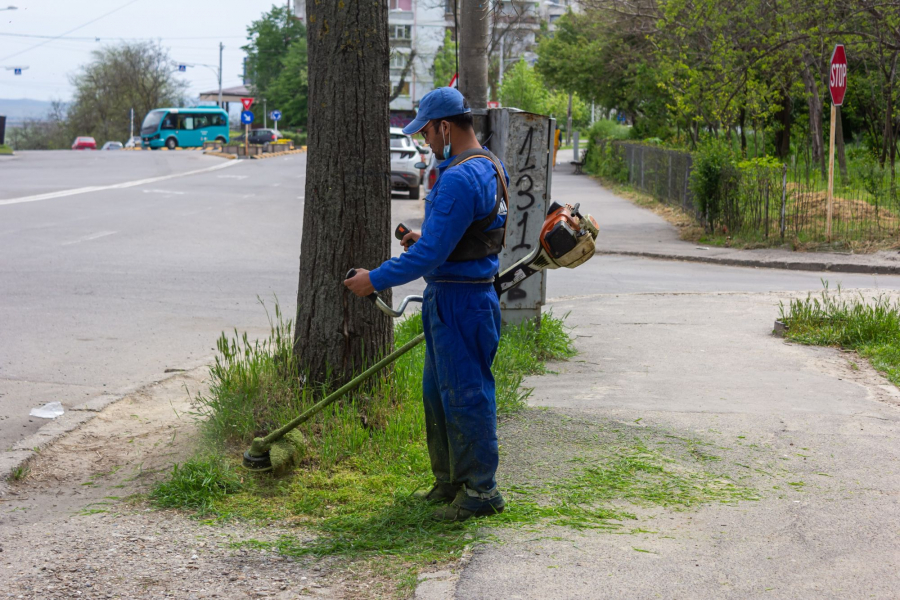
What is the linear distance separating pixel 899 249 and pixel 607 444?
1197 centimetres

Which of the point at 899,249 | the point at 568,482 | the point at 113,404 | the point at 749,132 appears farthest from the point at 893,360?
the point at 749,132

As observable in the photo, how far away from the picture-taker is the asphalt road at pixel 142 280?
769 cm

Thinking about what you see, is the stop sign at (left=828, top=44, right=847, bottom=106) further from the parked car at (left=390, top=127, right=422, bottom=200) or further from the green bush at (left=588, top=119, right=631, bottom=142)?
the green bush at (left=588, top=119, right=631, bottom=142)

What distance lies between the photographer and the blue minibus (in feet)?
211

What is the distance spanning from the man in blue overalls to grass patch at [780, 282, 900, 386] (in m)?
4.61

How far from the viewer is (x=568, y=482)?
4.69 meters

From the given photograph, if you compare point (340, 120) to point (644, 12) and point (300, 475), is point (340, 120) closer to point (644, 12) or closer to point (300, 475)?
point (300, 475)

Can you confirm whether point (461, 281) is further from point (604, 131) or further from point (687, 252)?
point (604, 131)

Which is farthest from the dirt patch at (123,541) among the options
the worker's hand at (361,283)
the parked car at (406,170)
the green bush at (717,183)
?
the parked car at (406,170)

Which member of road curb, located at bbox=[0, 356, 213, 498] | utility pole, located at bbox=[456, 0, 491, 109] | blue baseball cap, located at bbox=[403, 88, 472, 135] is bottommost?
road curb, located at bbox=[0, 356, 213, 498]

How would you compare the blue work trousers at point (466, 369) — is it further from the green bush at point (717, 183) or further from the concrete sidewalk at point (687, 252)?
the green bush at point (717, 183)

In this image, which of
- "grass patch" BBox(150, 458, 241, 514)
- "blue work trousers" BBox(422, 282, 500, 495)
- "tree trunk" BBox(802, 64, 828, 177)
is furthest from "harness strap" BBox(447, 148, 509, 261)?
"tree trunk" BBox(802, 64, 828, 177)

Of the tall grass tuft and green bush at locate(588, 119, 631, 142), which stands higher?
green bush at locate(588, 119, 631, 142)

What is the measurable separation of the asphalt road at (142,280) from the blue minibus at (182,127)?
135 feet
